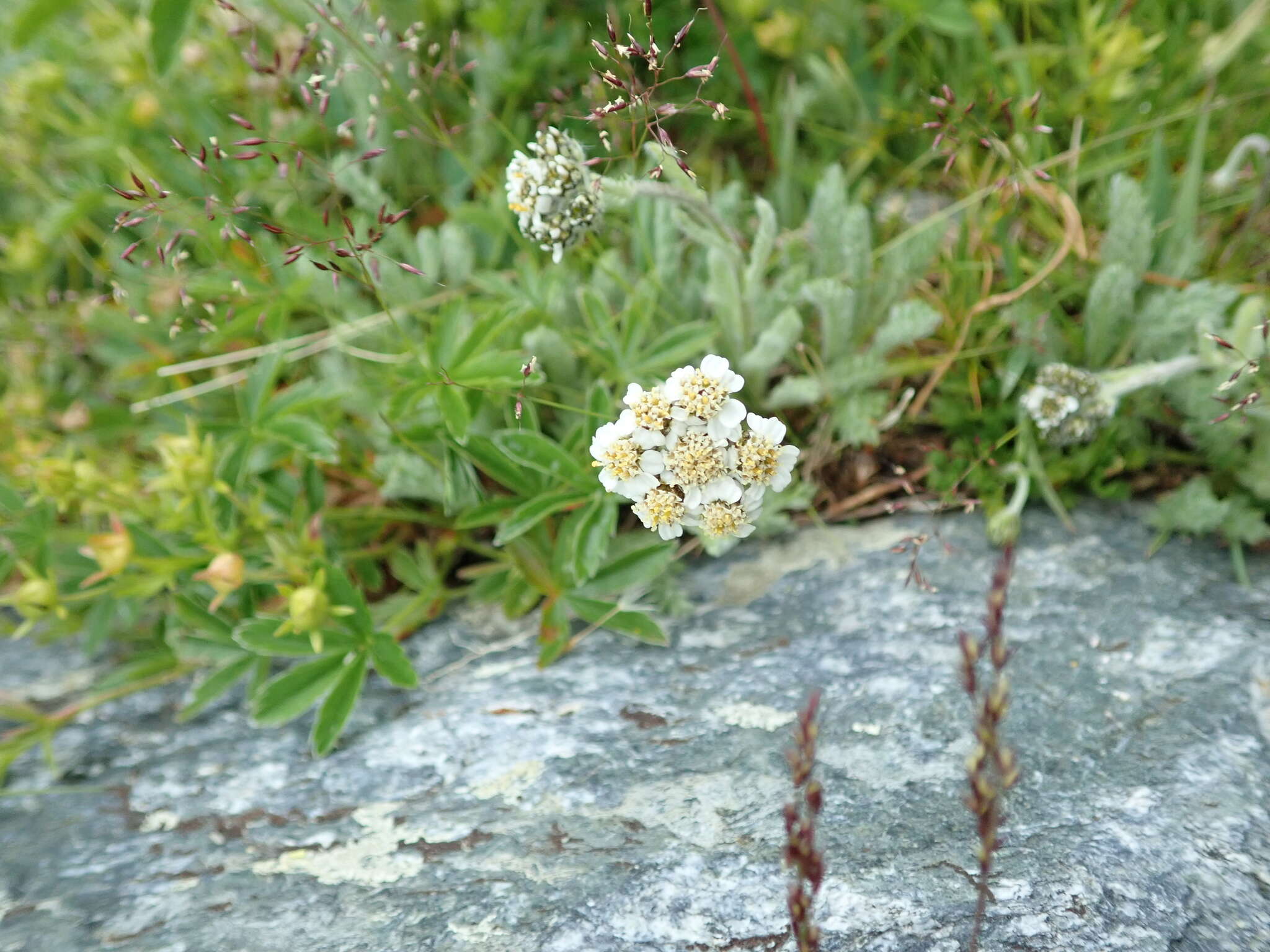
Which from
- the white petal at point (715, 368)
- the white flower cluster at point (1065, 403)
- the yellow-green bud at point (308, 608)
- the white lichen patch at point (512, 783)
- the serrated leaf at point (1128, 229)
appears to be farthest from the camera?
the serrated leaf at point (1128, 229)

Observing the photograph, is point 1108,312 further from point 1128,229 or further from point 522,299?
point 522,299

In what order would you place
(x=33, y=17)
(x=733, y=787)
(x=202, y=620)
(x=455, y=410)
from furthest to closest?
(x=33, y=17)
(x=202, y=620)
(x=455, y=410)
(x=733, y=787)

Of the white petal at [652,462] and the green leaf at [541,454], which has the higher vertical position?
the white petal at [652,462]

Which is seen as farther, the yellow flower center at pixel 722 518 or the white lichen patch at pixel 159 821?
the white lichen patch at pixel 159 821

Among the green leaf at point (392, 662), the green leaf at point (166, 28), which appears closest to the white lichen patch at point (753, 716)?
the green leaf at point (392, 662)

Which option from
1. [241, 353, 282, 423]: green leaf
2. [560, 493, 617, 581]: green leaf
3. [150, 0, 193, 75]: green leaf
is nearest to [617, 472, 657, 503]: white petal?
[560, 493, 617, 581]: green leaf

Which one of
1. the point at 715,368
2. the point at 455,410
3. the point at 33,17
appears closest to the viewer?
the point at 715,368

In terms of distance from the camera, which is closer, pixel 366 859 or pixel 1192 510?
pixel 366 859

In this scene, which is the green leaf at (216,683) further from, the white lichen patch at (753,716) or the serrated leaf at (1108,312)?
the serrated leaf at (1108,312)

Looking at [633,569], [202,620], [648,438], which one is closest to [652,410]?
[648,438]
